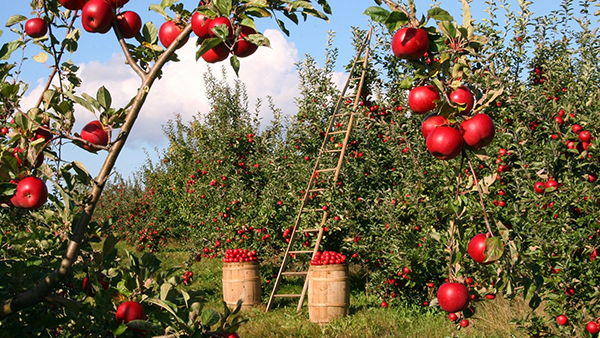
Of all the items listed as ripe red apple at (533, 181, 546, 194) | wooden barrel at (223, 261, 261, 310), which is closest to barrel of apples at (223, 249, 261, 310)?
wooden barrel at (223, 261, 261, 310)

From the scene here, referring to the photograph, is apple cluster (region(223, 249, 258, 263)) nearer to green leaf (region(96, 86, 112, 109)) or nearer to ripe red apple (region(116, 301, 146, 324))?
ripe red apple (region(116, 301, 146, 324))

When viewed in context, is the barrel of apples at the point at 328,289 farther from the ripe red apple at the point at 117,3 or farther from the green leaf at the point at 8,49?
the ripe red apple at the point at 117,3

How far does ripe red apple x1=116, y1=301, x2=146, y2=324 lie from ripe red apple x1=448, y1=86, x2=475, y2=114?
95cm

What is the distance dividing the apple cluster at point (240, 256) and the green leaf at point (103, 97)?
541 centimetres

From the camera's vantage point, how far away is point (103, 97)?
1157 mm

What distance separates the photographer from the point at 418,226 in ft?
17.1

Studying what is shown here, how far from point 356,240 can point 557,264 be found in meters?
2.80

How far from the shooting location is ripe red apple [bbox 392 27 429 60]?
1161 millimetres

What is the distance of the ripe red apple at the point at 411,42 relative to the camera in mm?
1161

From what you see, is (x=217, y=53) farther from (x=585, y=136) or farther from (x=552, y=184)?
(x=552, y=184)

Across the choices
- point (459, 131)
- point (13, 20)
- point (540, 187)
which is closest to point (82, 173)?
point (13, 20)

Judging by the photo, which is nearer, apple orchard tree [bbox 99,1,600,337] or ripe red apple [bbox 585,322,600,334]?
apple orchard tree [bbox 99,1,600,337]

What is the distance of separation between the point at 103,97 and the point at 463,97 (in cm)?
86

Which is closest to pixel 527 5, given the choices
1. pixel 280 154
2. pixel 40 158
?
pixel 280 154
